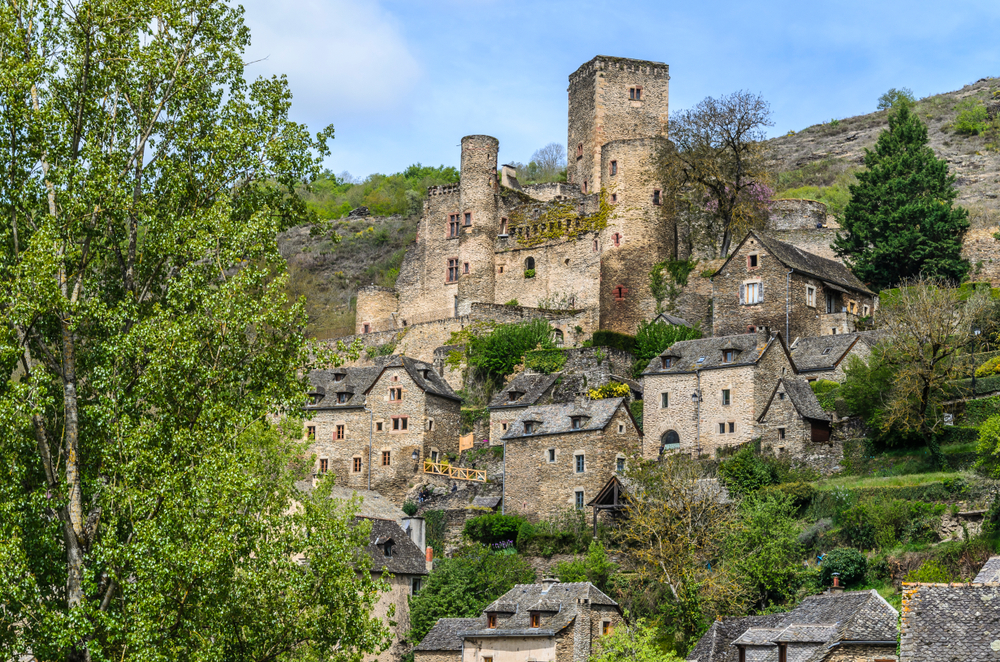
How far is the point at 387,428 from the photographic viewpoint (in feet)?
204

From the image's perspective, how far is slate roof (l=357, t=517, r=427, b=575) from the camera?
160ft

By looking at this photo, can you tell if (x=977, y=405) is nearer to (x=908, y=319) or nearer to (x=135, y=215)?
(x=908, y=319)

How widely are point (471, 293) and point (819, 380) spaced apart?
87.1 feet

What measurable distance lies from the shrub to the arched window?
41.5ft

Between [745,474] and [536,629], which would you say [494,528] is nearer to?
[536,629]

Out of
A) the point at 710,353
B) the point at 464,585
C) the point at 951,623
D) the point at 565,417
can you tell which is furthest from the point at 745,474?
the point at 951,623

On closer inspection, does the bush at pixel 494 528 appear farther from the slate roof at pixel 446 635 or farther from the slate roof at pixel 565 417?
the slate roof at pixel 446 635

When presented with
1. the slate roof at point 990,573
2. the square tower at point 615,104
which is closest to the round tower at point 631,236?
the square tower at point 615,104

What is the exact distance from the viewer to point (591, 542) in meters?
49.6

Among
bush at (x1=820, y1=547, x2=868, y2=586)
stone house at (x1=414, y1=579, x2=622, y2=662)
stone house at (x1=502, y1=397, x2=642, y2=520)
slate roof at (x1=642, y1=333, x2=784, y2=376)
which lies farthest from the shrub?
stone house at (x1=414, y1=579, x2=622, y2=662)

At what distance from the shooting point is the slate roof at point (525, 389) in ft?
197

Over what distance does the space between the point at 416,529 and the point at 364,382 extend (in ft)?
39.5

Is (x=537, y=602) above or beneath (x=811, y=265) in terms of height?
beneath

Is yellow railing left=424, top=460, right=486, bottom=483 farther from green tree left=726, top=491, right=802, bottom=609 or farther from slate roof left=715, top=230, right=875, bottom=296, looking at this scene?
green tree left=726, top=491, right=802, bottom=609
